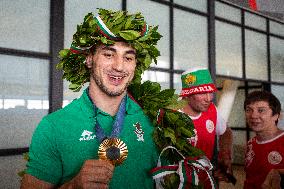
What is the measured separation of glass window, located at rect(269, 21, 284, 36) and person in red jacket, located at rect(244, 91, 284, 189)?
16.6 feet

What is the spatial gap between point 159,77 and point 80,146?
127 inches

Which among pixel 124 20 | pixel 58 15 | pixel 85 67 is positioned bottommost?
pixel 85 67

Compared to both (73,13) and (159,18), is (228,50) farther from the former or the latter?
(73,13)

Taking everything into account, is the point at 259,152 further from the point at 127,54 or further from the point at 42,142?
the point at 42,142

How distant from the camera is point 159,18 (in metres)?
4.66

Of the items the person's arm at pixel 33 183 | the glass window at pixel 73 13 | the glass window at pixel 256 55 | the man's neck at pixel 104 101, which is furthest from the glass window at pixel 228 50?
the person's arm at pixel 33 183

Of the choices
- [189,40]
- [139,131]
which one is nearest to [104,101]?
[139,131]

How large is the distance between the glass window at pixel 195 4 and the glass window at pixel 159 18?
408 mm

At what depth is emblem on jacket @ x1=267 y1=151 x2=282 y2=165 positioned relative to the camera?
7.30 ft

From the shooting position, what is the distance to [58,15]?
3467 mm

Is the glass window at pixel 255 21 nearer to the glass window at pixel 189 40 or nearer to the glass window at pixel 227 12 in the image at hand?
the glass window at pixel 227 12

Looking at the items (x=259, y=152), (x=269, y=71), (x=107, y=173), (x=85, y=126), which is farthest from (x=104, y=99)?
(x=269, y=71)

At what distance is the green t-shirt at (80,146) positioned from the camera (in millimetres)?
1400

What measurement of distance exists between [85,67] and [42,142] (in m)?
0.64
